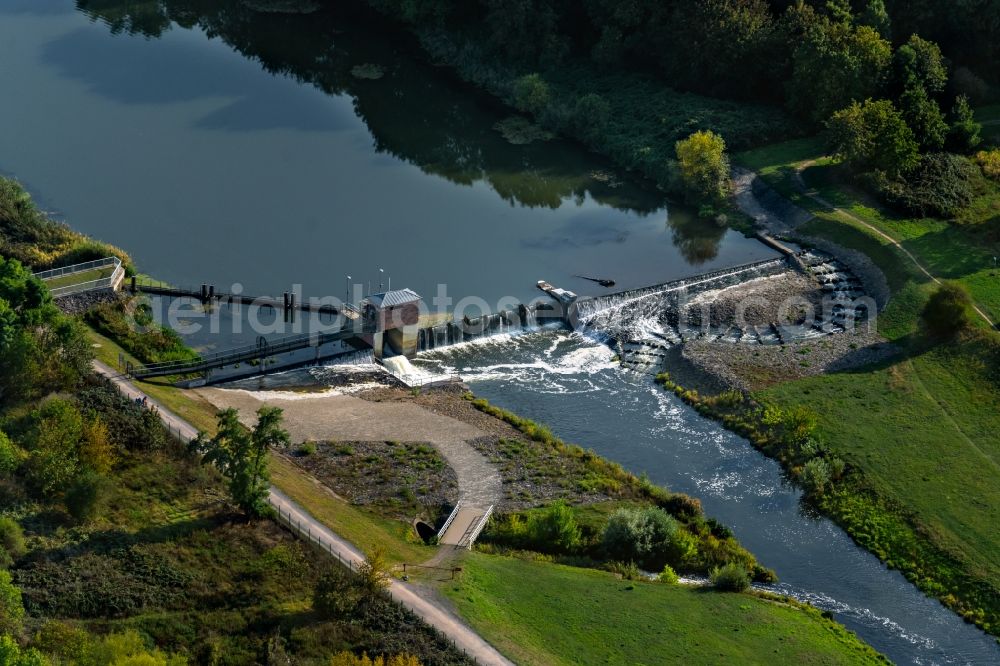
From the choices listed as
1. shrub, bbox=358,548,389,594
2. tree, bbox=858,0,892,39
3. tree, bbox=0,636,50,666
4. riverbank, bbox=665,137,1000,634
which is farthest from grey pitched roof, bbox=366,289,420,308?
tree, bbox=858,0,892,39

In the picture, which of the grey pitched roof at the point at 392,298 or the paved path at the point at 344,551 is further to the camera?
the grey pitched roof at the point at 392,298

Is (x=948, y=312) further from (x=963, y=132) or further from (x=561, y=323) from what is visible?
(x=963, y=132)

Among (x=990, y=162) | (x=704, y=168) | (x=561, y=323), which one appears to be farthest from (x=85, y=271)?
(x=990, y=162)

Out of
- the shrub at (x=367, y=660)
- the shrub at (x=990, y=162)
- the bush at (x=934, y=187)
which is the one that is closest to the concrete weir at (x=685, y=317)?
the bush at (x=934, y=187)

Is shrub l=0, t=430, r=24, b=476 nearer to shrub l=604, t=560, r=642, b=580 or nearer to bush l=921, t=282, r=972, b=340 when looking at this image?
shrub l=604, t=560, r=642, b=580

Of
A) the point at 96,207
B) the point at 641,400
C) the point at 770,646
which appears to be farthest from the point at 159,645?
the point at 96,207

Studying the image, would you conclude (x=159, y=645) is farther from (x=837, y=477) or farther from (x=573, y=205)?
(x=573, y=205)

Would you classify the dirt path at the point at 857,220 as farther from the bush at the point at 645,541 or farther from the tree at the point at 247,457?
the tree at the point at 247,457
